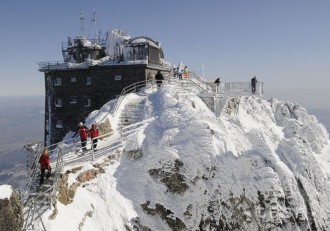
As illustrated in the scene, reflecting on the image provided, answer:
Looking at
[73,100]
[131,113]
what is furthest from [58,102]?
[131,113]

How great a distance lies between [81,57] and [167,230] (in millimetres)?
34010

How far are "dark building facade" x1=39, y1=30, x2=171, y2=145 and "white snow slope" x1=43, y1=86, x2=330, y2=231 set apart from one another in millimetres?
14123

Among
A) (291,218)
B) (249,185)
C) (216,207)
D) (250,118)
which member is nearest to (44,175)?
(216,207)

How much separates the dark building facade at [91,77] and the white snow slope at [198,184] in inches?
556

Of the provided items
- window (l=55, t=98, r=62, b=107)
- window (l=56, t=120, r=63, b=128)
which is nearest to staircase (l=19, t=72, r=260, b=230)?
window (l=55, t=98, r=62, b=107)

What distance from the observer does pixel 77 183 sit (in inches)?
787

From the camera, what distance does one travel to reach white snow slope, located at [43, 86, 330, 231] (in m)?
20.2

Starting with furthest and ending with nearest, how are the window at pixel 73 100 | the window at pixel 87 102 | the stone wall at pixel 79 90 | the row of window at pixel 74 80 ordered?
the window at pixel 73 100, the window at pixel 87 102, the row of window at pixel 74 80, the stone wall at pixel 79 90

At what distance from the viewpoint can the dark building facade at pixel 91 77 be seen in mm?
41125

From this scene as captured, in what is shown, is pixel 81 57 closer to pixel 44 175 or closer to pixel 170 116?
pixel 170 116

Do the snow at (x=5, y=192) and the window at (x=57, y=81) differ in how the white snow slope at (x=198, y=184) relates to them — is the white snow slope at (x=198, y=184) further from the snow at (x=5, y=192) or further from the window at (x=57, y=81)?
the window at (x=57, y=81)

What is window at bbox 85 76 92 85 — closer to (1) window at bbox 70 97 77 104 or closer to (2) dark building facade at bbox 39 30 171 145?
(2) dark building facade at bbox 39 30 171 145

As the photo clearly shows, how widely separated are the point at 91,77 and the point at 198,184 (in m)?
24.9

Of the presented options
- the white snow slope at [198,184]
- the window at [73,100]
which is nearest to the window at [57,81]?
the window at [73,100]
